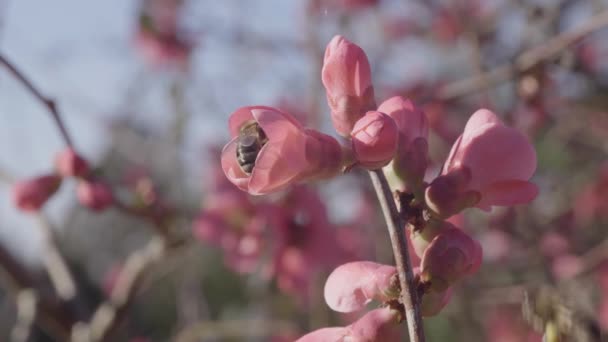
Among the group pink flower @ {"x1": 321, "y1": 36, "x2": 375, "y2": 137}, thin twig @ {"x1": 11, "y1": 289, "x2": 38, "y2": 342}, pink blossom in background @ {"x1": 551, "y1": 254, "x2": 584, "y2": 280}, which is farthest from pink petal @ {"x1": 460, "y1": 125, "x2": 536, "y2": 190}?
pink blossom in background @ {"x1": 551, "y1": 254, "x2": 584, "y2": 280}

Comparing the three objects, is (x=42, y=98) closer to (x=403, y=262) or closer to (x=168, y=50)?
(x=403, y=262)

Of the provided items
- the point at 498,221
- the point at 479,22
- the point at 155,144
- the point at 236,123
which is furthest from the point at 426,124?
the point at 155,144

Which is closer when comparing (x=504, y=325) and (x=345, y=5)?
(x=345, y=5)

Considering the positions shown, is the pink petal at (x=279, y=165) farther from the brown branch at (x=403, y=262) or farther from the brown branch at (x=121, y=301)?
the brown branch at (x=121, y=301)

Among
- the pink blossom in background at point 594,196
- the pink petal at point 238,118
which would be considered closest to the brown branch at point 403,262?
the pink petal at point 238,118

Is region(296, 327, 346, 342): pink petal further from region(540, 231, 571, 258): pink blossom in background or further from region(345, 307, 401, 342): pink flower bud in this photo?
region(540, 231, 571, 258): pink blossom in background

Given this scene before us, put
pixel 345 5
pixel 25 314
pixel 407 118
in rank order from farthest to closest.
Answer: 1. pixel 345 5
2. pixel 25 314
3. pixel 407 118

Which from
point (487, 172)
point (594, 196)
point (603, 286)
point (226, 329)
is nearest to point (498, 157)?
point (487, 172)
